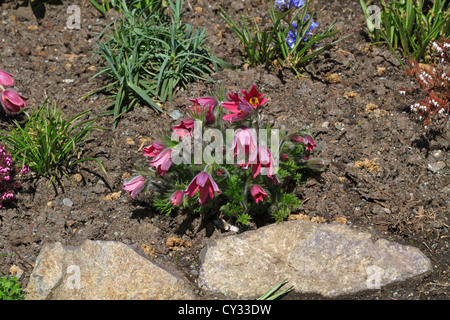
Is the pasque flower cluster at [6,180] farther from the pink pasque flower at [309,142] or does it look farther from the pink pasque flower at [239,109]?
the pink pasque flower at [309,142]

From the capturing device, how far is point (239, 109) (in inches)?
107

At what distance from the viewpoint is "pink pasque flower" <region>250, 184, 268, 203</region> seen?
9.54 feet

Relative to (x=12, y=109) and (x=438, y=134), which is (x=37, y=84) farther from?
(x=438, y=134)

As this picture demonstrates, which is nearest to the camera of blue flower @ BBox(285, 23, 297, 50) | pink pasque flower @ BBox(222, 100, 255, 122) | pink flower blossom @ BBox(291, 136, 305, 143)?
pink pasque flower @ BBox(222, 100, 255, 122)

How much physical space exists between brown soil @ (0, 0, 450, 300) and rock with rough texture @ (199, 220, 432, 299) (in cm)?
9

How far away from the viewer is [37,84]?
157 inches

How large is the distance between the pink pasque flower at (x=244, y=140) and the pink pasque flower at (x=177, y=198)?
44 cm

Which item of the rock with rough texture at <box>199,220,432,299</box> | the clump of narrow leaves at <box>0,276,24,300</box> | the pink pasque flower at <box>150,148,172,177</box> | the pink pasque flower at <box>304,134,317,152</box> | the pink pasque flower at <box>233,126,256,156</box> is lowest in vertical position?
the clump of narrow leaves at <box>0,276,24,300</box>

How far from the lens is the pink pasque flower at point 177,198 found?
9.71ft

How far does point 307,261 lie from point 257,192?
1.61 ft

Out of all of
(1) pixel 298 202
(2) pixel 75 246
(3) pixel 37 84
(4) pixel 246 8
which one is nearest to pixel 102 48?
(3) pixel 37 84

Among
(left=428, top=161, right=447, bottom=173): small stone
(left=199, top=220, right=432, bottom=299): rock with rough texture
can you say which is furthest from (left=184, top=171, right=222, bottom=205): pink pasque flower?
(left=428, top=161, right=447, bottom=173): small stone

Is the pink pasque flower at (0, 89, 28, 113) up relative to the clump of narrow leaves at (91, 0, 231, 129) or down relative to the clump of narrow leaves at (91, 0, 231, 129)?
down

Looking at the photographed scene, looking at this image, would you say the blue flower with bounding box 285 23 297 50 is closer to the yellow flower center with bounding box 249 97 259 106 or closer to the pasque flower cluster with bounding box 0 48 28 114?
the yellow flower center with bounding box 249 97 259 106
